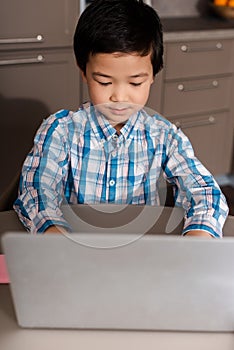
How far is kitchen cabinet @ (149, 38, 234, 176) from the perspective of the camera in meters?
2.84

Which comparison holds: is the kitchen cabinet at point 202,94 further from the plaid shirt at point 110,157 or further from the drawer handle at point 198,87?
the plaid shirt at point 110,157

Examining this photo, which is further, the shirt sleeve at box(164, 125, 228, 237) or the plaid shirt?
the plaid shirt

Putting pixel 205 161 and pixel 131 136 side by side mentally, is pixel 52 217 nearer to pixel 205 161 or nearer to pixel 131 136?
pixel 131 136

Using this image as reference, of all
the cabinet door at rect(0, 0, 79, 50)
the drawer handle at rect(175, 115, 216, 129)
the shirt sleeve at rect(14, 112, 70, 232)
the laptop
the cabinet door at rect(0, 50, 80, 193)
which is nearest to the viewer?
the laptop

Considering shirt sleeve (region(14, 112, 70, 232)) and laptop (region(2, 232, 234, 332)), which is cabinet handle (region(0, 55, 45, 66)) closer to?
shirt sleeve (region(14, 112, 70, 232))

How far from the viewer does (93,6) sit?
121 centimetres

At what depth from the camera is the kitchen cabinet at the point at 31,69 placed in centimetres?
241

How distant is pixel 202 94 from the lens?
3027 mm

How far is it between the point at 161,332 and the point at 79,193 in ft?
1.80

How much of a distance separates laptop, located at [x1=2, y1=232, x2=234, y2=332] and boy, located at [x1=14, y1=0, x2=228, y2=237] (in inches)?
9.0

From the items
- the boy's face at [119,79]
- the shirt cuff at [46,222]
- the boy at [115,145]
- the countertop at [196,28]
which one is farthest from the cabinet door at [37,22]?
the shirt cuff at [46,222]

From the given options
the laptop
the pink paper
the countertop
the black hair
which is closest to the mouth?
the black hair

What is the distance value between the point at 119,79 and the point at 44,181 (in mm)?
267

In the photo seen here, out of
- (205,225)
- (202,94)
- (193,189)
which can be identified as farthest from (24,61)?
(205,225)
